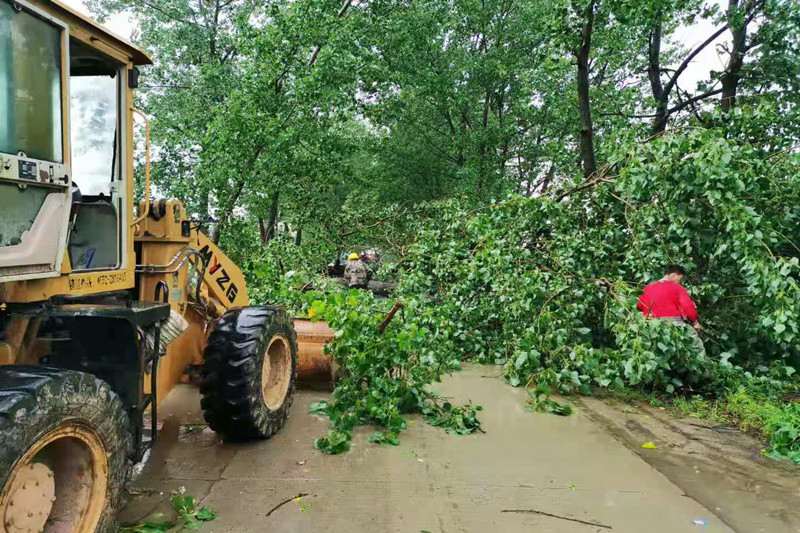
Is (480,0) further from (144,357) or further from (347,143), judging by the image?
(144,357)

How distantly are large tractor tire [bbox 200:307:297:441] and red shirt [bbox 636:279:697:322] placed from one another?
4025mm

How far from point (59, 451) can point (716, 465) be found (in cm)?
460

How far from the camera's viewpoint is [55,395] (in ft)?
7.54

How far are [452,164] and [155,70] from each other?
928cm

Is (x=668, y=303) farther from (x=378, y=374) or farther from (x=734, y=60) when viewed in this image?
(x=734, y=60)

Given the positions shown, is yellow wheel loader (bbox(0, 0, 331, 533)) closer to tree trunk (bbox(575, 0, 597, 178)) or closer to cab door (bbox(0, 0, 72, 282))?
cab door (bbox(0, 0, 72, 282))

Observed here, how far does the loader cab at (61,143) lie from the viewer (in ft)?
8.09

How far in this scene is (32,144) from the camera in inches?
101

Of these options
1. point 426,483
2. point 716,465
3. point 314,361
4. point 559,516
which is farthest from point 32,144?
point 716,465

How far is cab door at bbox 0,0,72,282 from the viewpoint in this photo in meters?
2.44

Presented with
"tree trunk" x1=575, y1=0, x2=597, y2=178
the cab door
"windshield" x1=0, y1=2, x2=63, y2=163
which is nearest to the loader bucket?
the cab door

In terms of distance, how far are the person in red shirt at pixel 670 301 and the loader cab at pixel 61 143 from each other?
17.3ft

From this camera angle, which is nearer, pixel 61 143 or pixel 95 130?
pixel 61 143

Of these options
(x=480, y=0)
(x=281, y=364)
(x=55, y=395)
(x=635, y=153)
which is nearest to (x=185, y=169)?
(x=281, y=364)
